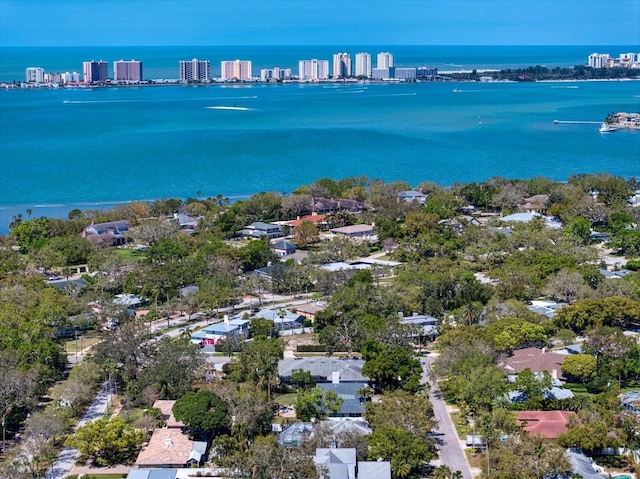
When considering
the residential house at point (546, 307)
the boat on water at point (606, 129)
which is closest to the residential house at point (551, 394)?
the residential house at point (546, 307)

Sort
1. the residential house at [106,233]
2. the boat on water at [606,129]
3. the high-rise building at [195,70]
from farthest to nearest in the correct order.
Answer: the high-rise building at [195,70] → the boat on water at [606,129] → the residential house at [106,233]

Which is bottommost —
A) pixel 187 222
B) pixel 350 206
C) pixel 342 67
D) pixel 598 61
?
pixel 187 222

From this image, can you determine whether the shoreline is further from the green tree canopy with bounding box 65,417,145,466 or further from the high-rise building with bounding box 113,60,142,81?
the green tree canopy with bounding box 65,417,145,466

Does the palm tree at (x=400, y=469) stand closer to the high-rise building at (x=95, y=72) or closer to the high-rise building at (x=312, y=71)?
the high-rise building at (x=95, y=72)

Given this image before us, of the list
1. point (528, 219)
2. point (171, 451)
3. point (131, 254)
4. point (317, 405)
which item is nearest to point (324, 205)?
point (528, 219)

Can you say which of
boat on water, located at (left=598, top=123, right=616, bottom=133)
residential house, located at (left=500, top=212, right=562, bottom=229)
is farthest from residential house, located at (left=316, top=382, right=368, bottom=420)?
boat on water, located at (left=598, top=123, right=616, bottom=133)

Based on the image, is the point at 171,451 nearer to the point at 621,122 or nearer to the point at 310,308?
the point at 310,308
